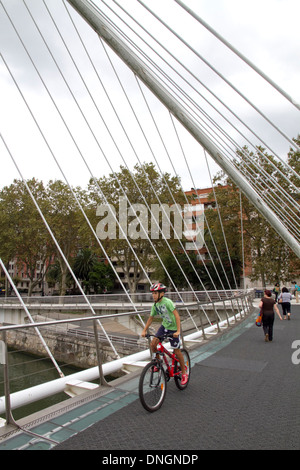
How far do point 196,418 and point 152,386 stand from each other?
0.59 meters

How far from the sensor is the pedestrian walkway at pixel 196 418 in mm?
3166

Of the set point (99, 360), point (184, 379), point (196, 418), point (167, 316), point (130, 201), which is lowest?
point (196, 418)

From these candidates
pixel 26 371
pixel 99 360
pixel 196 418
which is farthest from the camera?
pixel 99 360

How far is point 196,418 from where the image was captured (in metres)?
3.82

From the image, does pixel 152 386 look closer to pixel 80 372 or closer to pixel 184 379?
pixel 184 379

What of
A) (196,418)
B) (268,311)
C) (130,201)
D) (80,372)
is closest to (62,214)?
(130,201)

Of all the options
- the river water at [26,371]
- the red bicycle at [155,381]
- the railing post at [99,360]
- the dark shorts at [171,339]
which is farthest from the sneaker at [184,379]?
the river water at [26,371]

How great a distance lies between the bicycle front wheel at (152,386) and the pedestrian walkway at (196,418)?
0.34 ft

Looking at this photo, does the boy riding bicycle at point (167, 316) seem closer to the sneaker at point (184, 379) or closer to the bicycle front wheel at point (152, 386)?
the sneaker at point (184, 379)

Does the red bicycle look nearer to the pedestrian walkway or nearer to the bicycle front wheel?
the bicycle front wheel

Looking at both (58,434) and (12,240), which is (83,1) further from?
(12,240)

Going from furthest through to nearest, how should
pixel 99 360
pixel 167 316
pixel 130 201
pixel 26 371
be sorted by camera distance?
1. pixel 130 201
2. pixel 99 360
3. pixel 167 316
4. pixel 26 371
